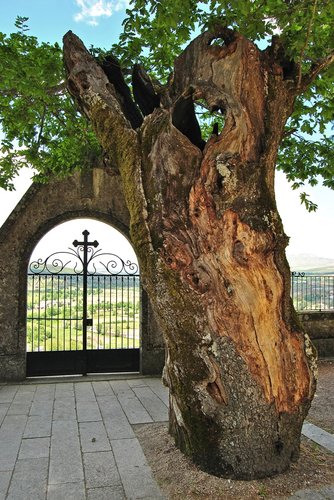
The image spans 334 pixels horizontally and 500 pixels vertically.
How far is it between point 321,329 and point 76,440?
7.39 m

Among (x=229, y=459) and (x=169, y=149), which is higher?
(x=169, y=149)

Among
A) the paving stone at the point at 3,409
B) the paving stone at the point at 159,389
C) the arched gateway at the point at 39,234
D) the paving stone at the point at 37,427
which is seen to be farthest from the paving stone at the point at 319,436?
the paving stone at the point at 3,409

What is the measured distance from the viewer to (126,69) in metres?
5.46

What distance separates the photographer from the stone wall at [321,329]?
33.5 feet

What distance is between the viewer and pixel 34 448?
4.73 meters

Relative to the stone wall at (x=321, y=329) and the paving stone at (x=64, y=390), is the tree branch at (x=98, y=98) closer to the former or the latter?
the paving stone at (x=64, y=390)

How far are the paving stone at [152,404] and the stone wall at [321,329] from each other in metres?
4.83

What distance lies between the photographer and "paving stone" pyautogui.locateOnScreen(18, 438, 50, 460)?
4.53m

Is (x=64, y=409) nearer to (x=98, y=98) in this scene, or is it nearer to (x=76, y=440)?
(x=76, y=440)

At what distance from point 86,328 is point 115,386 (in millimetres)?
1472

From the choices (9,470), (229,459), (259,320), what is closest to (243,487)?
(229,459)

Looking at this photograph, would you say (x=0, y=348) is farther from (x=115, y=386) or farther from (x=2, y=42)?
(x=2, y=42)

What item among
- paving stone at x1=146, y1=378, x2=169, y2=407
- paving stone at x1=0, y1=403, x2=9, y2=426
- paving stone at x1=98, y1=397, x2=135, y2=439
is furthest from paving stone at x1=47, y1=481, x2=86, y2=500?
paving stone at x1=146, y1=378, x2=169, y2=407

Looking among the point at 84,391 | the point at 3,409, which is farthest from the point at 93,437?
the point at 84,391
